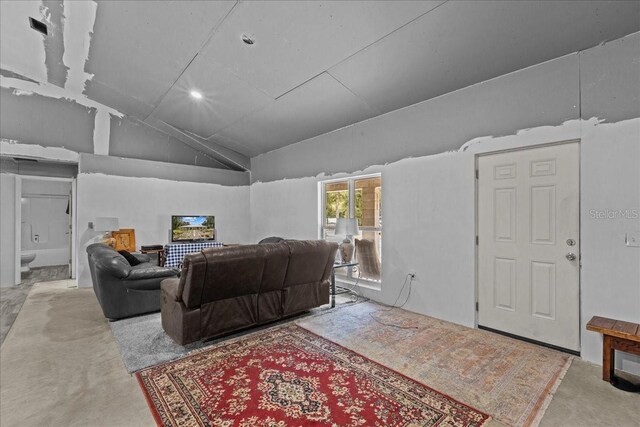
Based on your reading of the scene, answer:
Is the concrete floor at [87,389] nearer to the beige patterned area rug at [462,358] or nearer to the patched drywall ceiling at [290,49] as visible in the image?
the beige patterned area rug at [462,358]

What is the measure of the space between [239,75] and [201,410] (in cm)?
376

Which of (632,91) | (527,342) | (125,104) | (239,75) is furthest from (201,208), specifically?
(632,91)

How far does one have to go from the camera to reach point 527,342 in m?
3.09

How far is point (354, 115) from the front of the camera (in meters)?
4.61

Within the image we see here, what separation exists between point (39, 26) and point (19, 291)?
4229 millimetres

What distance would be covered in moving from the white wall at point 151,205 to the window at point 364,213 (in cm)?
309

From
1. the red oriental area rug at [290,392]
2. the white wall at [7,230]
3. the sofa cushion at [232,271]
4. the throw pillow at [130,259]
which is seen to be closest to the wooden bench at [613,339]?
the red oriental area rug at [290,392]

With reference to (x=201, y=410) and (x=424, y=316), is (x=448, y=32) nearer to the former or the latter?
(x=424, y=316)

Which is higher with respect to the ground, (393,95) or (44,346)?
(393,95)

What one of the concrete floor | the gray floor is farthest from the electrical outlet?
the gray floor

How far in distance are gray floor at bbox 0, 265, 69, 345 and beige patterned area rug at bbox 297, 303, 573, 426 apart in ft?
11.8

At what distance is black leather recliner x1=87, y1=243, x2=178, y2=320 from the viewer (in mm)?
3602

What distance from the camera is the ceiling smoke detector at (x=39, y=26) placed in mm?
3766

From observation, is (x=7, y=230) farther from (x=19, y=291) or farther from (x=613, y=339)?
(x=613, y=339)
